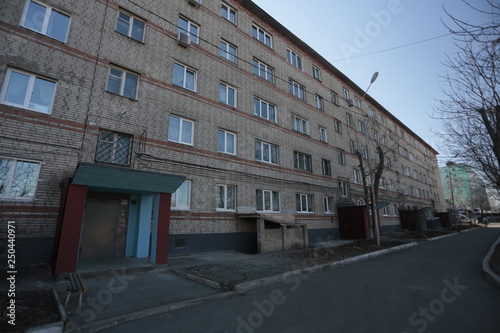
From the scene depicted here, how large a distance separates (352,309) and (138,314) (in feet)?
13.6

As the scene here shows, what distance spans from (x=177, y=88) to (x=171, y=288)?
9.36 m

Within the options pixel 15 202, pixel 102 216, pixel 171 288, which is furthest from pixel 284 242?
pixel 15 202

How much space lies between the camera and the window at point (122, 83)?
10.4m

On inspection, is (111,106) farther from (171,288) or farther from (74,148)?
(171,288)

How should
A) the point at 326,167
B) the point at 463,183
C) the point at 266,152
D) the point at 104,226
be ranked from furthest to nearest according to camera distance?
the point at 463,183 < the point at 326,167 < the point at 266,152 < the point at 104,226

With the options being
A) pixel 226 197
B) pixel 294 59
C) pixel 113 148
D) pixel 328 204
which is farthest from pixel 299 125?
pixel 113 148

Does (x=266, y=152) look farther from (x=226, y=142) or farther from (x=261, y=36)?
(x=261, y=36)

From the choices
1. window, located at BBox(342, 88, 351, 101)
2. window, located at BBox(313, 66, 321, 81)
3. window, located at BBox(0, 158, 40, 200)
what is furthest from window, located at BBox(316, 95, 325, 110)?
A: window, located at BBox(0, 158, 40, 200)

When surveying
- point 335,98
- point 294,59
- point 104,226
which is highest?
point 294,59

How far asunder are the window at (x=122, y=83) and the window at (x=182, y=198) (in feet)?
15.1

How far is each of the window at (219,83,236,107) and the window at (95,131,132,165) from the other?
6.02 metres

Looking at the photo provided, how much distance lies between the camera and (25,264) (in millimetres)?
7434

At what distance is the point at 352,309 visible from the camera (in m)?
4.80

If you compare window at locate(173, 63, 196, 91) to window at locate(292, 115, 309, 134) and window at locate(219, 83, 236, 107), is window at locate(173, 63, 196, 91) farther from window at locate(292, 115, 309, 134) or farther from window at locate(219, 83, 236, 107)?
window at locate(292, 115, 309, 134)
